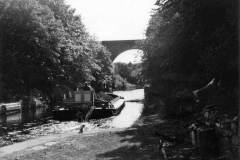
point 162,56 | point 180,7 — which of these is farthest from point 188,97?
point 180,7

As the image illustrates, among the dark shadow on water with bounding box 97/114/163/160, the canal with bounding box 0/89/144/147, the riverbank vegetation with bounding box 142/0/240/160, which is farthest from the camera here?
the canal with bounding box 0/89/144/147

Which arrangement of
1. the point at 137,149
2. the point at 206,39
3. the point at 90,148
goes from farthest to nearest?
the point at 90,148 → the point at 137,149 → the point at 206,39

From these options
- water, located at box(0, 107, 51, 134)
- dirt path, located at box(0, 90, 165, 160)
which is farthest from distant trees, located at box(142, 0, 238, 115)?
water, located at box(0, 107, 51, 134)

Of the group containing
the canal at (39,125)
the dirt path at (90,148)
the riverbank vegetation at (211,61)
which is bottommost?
the canal at (39,125)

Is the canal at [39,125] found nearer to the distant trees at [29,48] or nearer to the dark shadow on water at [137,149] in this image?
the distant trees at [29,48]

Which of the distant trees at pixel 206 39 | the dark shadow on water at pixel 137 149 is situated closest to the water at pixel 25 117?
the distant trees at pixel 206 39

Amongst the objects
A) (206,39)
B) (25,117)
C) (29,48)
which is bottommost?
(25,117)

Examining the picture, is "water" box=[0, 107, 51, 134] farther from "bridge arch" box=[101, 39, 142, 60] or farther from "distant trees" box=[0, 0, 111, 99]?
"bridge arch" box=[101, 39, 142, 60]

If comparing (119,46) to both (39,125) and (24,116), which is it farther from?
(39,125)

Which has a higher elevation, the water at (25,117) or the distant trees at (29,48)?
the distant trees at (29,48)

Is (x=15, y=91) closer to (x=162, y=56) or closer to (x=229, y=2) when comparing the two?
(x=162, y=56)

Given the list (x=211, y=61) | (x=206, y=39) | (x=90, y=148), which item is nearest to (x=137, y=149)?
(x=90, y=148)

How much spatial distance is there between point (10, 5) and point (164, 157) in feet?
77.2

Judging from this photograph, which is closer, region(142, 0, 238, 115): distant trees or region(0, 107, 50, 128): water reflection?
region(142, 0, 238, 115): distant trees
